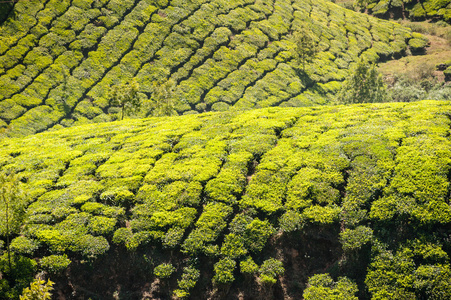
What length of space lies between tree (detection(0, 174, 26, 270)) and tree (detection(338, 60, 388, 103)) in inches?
2644

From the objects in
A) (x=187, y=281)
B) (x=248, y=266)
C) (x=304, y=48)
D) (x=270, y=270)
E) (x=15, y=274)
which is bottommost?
(x=187, y=281)

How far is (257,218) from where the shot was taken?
21984 millimetres

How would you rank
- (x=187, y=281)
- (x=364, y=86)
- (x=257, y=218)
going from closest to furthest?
1. (x=187, y=281)
2. (x=257, y=218)
3. (x=364, y=86)

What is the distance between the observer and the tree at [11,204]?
18828mm

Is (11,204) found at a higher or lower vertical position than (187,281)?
higher

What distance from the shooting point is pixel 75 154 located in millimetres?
31297

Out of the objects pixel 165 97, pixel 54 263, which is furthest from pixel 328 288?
pixel 165 97

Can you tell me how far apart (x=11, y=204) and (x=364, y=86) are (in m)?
69.3

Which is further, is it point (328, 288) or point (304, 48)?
point (304, 48)

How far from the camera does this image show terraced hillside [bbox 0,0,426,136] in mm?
65000

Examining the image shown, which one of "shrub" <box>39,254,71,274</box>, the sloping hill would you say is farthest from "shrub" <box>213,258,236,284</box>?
the sloping hill

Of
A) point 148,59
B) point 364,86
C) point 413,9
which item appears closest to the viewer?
point 364,86

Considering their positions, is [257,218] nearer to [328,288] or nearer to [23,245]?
[328,288]

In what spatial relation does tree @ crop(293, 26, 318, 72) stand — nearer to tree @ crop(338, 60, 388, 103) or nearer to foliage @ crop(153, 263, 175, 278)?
tree @ crop(338, 60, 388, 103)
